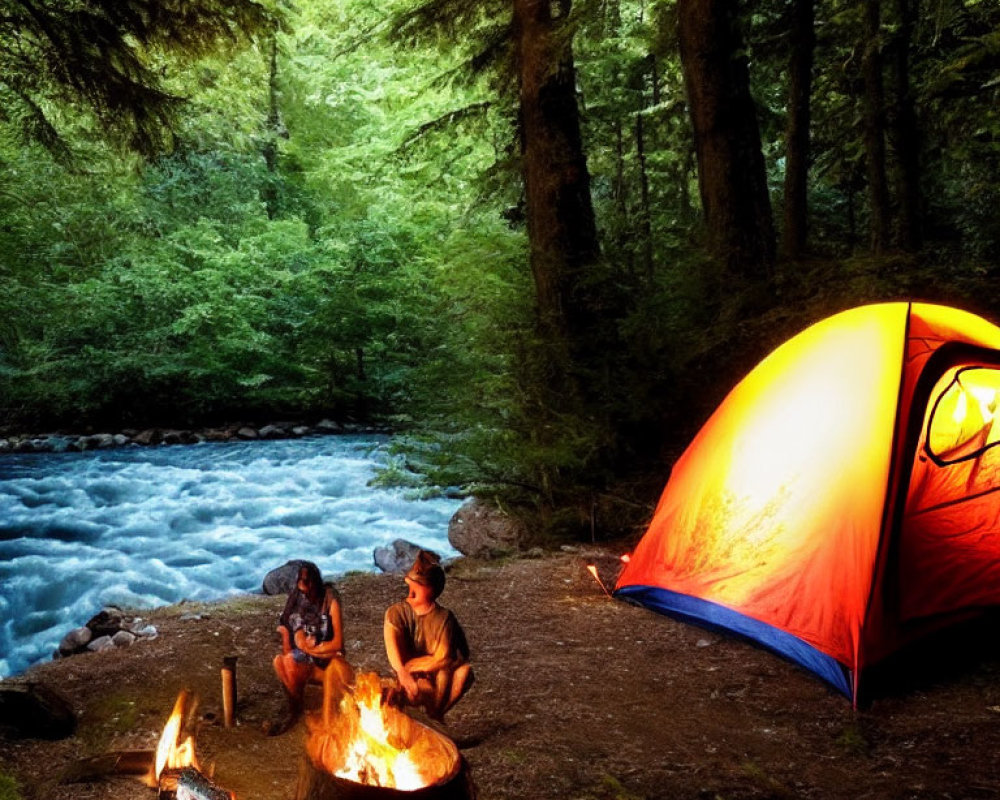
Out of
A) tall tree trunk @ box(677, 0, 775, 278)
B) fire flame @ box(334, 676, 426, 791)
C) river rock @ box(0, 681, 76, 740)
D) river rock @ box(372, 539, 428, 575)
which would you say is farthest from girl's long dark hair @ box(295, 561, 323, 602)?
tall tree trunk @ box(677, 0, 775, 278)

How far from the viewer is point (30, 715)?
3404 mm

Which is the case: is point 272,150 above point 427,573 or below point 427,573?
above

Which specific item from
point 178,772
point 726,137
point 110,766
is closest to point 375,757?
point 178,772

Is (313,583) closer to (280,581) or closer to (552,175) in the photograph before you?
(280,581)

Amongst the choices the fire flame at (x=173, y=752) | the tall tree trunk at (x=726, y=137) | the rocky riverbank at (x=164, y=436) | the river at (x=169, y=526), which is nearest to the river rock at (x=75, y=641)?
the river at (x=169, y=526)

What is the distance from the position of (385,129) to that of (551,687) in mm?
18838

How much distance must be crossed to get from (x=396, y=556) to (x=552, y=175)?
4785mm

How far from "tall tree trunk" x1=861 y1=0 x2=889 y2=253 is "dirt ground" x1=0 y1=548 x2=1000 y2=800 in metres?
6.91

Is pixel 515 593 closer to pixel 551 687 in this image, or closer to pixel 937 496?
pixel 551 687

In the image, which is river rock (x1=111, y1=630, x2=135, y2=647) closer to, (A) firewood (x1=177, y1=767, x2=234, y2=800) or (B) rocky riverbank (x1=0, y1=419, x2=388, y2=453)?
(A) firewood (x1=177, y1=767, x2=234, y2=800)

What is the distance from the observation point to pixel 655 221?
1377cm

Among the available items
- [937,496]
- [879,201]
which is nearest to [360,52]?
[879,201]

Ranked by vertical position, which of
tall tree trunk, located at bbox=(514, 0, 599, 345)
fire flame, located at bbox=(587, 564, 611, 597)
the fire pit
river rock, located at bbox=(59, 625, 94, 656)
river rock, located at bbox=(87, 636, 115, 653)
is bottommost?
river rock, located at bbox=(59, 625, 94, 656)

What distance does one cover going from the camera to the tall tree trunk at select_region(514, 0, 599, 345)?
778 cm
